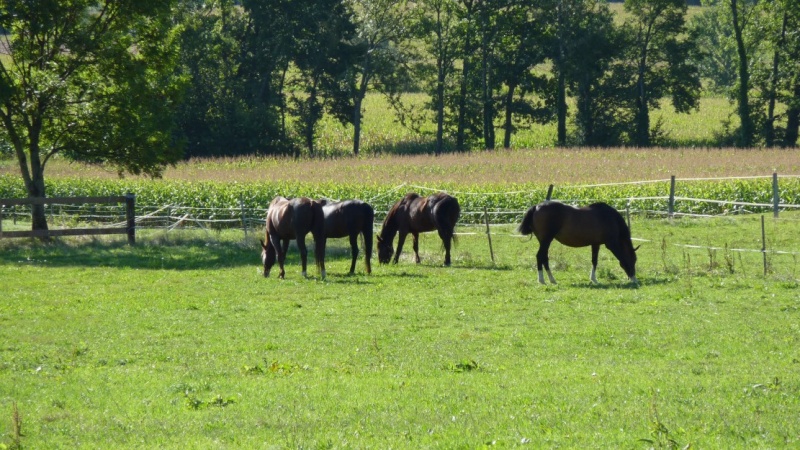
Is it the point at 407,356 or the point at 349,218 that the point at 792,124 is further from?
the point at 407,356

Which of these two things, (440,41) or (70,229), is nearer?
(70,229)

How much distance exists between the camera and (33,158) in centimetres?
3172

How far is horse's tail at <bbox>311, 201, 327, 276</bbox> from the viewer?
22.0m

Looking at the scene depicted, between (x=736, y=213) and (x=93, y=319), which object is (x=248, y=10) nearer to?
(x=736, y=213)

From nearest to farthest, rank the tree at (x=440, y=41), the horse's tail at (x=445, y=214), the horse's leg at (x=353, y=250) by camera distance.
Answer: the horse's leg at (x=353, y=250), the horse's tail at (x=445, y=214), the tree at (x=440, y=41)

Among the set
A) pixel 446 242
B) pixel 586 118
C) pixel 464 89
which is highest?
pixel 464 89

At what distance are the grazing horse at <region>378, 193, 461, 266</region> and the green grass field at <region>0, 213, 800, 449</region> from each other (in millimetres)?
937

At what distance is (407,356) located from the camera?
1322cm

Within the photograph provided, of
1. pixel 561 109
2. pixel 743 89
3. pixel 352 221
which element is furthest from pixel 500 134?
pixel 352 221

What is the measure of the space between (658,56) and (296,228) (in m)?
48.6

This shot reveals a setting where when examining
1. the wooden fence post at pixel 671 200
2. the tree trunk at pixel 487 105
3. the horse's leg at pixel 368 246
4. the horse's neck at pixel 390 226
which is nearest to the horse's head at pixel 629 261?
the horse's leg at pixel 368 246

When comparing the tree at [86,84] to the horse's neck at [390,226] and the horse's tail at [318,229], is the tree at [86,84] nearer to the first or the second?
the horse's neck at [390,226]

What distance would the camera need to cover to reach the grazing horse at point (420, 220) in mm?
24500

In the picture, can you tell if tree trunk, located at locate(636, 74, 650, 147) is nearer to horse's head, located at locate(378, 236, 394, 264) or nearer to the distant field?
the distant field
